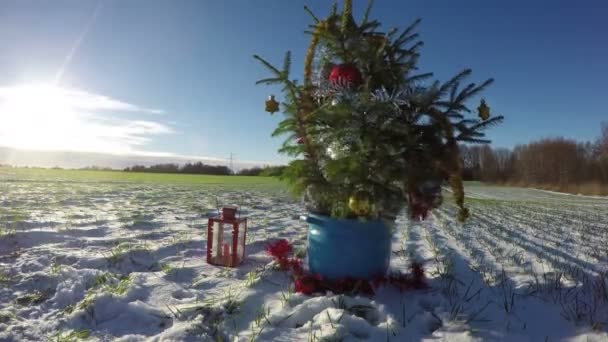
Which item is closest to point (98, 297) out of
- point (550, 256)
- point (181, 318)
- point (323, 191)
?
point (181, 318)

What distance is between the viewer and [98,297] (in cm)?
216

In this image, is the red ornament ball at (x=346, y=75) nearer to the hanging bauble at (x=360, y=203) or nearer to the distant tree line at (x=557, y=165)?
the hanging bauble at (x=360, y=203)

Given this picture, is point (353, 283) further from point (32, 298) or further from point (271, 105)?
point (32, 298)

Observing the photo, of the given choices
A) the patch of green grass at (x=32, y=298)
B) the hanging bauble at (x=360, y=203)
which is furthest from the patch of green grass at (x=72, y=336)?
the hanging bauble at (x=360, y=203)

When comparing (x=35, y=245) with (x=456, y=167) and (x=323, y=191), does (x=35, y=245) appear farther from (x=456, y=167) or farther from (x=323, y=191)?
(x=456, y=167)

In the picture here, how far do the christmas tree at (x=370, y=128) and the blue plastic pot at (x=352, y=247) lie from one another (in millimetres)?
93

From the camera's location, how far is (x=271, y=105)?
8.75 ft

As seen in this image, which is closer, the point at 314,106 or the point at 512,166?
the point at 314,106

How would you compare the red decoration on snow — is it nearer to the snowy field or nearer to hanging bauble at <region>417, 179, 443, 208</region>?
the snowy field

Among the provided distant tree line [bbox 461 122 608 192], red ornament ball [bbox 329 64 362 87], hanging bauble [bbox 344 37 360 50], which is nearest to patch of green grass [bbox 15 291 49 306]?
red ornament ball [bbox 329 64 362 87]

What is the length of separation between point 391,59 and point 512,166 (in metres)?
63.1

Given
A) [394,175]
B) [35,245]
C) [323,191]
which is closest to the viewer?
[394,175]

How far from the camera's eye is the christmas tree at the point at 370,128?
2.27 metres

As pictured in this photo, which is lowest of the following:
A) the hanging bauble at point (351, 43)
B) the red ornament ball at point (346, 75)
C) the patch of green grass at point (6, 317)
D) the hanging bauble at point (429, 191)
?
the patch of green grass at point (6, 317)
